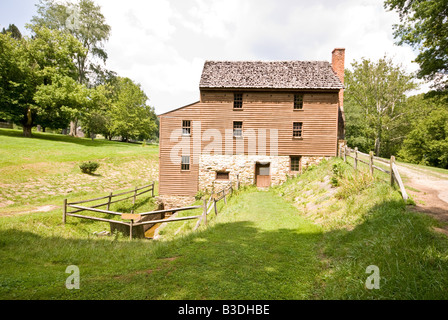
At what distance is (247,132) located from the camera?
698 inches

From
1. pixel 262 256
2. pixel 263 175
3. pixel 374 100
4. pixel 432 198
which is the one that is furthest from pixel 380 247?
pixel 374 100

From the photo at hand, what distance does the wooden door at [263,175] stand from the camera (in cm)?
1802

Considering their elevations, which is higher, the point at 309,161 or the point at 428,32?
the point at 428,32

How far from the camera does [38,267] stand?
4965 mm

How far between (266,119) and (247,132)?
2039mm

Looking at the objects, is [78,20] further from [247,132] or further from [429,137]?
[429,137]

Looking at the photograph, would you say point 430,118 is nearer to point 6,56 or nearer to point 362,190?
point 362,190

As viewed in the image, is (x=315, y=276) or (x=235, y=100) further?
(x=235, y=100)

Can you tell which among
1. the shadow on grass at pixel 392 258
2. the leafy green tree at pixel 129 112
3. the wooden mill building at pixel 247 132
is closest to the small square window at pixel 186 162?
the wooden mill building at pixel 247 132

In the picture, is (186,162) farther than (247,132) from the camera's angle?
Yes

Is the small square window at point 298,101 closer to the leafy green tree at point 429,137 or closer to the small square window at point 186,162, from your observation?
the small square window at point 186,162

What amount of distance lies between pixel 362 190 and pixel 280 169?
9.26 meters

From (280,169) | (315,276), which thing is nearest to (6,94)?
(280,169)

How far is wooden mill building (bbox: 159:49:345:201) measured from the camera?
57.2 ft
